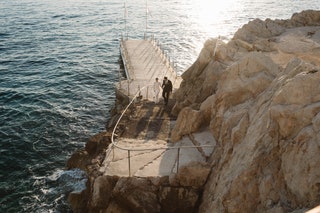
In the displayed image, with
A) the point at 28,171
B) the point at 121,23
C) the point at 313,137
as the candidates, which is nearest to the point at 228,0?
the point at 121,23

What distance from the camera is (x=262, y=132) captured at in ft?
34.3

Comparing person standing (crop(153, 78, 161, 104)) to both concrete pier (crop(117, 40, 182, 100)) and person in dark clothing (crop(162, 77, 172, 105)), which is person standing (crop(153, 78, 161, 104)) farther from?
concrete pier (crop(117, 40, 182, 100))

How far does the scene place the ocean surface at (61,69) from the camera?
21484 mm

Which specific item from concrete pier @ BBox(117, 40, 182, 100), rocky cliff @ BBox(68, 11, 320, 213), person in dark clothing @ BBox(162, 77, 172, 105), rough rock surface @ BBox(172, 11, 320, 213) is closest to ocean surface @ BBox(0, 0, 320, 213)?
rocky cliff @ BBox(68, 11, 320, 213)

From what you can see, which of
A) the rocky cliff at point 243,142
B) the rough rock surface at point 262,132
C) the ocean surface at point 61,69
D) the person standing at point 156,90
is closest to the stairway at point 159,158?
the rocky cliff at point 243,142

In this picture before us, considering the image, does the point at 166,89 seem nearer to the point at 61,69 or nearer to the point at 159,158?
the point at 159,158

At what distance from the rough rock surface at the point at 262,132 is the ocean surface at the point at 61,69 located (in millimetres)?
9793

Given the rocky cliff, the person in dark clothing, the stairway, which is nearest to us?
the rocky cliff

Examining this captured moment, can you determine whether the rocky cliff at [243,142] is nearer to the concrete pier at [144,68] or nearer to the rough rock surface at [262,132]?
the rough rock surface at [262,132]

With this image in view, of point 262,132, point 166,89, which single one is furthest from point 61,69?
point 262,132

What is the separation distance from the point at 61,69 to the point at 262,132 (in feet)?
120

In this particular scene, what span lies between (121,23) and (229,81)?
59876 millimetres

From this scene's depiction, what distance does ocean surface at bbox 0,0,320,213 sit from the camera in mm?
21484

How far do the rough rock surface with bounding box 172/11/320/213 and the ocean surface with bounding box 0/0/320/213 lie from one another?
9.79m
